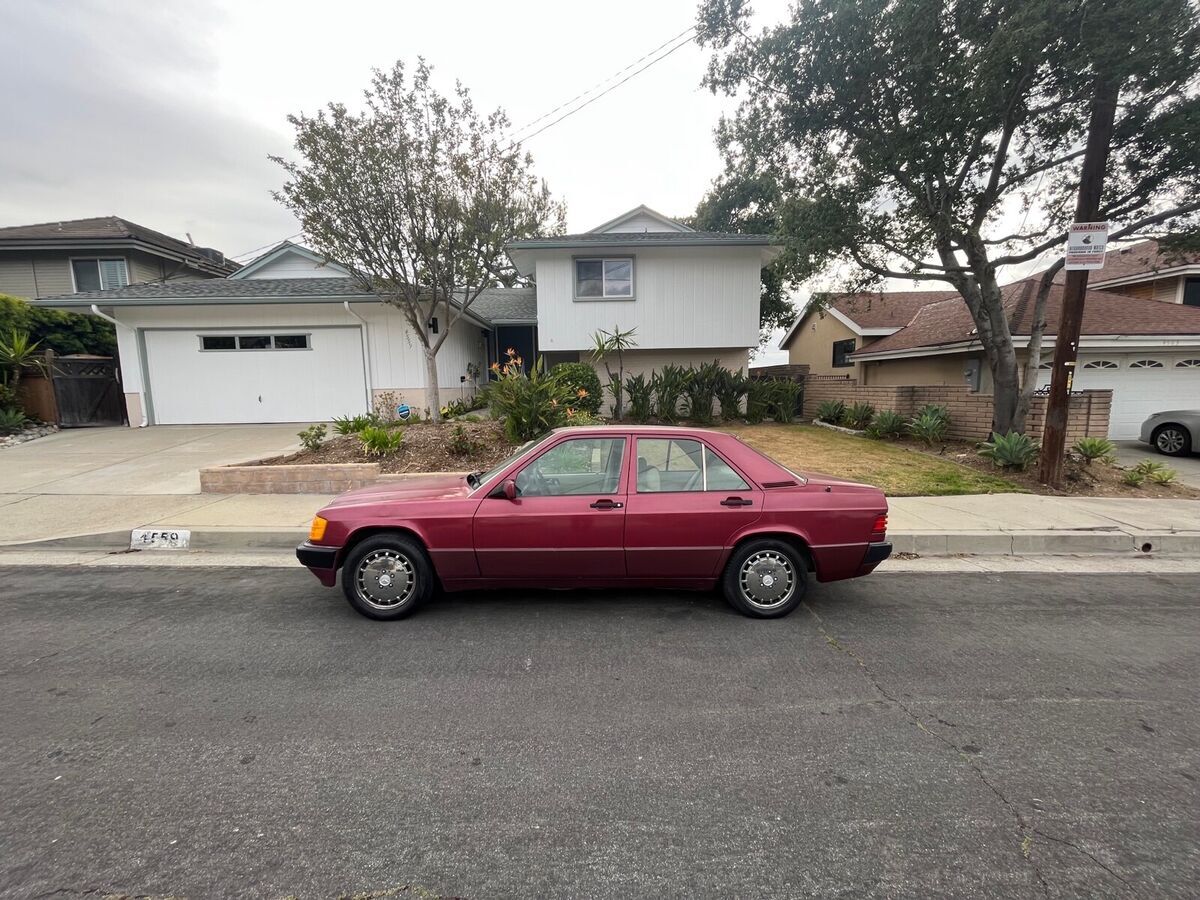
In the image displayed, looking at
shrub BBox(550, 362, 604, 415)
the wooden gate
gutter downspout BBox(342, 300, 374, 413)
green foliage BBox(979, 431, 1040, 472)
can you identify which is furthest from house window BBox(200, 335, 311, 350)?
green foliage BBox(979, 431, 1040, 472)

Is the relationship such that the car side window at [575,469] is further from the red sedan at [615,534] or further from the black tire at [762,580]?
the black tire at [762,580]

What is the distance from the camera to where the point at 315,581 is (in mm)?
4922

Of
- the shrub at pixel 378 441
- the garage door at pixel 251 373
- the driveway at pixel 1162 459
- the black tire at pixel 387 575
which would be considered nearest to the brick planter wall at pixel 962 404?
the driveway at pixel 1162 459

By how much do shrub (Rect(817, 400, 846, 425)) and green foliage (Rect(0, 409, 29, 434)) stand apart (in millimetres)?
19903

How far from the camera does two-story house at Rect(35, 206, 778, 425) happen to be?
13.8 meters

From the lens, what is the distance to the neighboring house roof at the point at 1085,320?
1305 cm

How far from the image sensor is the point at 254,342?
14.1 meters

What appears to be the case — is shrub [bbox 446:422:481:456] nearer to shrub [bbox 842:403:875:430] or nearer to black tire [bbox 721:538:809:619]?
black tire [bbox 721:538:809:619]

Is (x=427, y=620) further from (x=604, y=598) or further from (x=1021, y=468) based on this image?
(x=1021, y=468)

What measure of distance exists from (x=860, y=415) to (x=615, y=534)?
12.7 metres

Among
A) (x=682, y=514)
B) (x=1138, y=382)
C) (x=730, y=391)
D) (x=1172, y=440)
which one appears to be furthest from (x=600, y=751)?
(x=1138, y=382)

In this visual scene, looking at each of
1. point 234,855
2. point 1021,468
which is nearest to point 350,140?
point 234,855

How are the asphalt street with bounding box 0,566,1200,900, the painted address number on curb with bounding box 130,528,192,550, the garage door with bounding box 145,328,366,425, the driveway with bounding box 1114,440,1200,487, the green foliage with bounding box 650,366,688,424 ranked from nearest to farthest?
1. the asphalt street with bounding box 0,566,1200,900
2. the painted address number on curb with bounding box 130,528,192,550
3. the driveway with bounding box 1114,440,1200,487
4. the garage door with bounding box 145,328,366,425
5. the green foliage with bounding box 650,366,688,424

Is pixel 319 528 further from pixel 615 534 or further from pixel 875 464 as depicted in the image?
pixel 875 464
